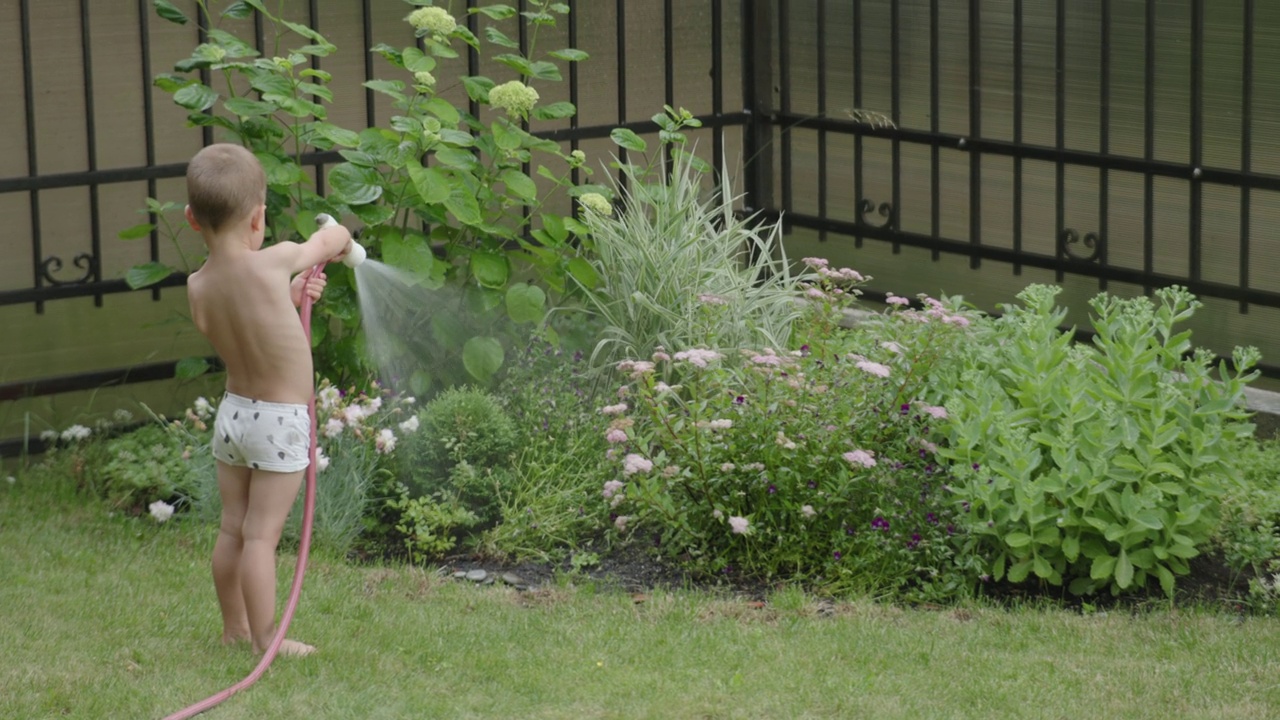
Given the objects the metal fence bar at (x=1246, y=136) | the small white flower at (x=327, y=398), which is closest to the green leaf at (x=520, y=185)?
the small white flower at (x=327, y=398)

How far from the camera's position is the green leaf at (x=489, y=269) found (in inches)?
250

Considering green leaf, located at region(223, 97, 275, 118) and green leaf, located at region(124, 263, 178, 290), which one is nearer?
green leaf, located at region(223, 97, 275, 118)

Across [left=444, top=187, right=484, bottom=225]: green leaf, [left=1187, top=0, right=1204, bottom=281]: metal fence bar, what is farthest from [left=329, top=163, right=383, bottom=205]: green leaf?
[left=1187, top=0, right=1204, bottom=281]: metal fence bar

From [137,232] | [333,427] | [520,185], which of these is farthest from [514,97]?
[137,232]

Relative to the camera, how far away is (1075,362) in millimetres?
5562

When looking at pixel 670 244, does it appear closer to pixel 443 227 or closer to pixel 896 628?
pixel 443 227

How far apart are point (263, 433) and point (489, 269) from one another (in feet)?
6.73

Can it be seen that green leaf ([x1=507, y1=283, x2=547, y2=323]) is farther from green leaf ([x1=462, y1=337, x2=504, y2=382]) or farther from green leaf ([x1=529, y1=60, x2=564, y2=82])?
green leaf ([x1=529, y1=60, x2=564, y2=82])

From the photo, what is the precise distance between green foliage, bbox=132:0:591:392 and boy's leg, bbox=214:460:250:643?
1638 mm

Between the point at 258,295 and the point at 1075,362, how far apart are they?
2.78 metres

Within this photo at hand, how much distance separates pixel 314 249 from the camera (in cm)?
453

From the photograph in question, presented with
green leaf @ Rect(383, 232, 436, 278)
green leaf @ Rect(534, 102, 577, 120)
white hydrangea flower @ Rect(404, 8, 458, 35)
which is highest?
white hydrangea flower @ Rect(404, 8, 458, 35)

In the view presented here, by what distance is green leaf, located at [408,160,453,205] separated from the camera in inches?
237

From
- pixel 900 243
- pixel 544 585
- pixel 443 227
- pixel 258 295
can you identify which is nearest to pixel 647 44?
pixel 900 243
